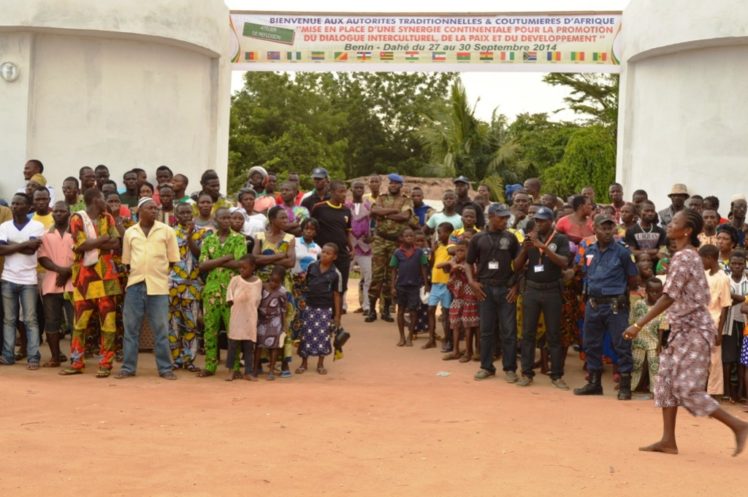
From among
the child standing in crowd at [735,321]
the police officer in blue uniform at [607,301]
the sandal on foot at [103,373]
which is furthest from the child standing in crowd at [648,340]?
the sandal on foot at [103,373]

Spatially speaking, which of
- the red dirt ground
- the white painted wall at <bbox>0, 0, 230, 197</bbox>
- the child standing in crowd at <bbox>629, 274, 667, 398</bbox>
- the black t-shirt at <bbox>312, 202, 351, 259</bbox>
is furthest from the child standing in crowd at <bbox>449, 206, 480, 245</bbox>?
the white painted wall at <bbox>0, 0, 230, 197</bbox>

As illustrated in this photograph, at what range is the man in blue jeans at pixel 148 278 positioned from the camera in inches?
370

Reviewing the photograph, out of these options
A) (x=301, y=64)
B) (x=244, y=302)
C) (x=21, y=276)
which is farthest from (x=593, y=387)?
(x=301, y=64)

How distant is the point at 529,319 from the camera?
977 cm

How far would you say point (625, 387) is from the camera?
9.36 m

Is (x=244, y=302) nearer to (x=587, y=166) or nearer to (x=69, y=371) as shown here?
(x=69, y=371)

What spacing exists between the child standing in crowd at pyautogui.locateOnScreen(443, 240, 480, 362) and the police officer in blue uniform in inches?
65.8

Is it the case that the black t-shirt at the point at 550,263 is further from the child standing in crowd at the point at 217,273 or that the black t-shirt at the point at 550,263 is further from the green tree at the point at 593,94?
the green tree at the point at 593,94

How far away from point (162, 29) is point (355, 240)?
4.22 meters

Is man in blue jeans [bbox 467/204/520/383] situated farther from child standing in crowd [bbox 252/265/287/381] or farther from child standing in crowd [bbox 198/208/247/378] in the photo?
child standing in crowd [bbox 198/208/247/378]

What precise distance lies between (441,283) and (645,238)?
2.45 metres

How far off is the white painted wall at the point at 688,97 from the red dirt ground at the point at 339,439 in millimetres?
5224

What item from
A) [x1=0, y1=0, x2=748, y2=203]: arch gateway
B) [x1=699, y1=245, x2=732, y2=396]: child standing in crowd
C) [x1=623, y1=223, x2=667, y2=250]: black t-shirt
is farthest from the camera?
[x1=0, y1=0, x2=748, y2=203]: arch gateway

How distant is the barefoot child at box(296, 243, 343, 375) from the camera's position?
33.4ft
